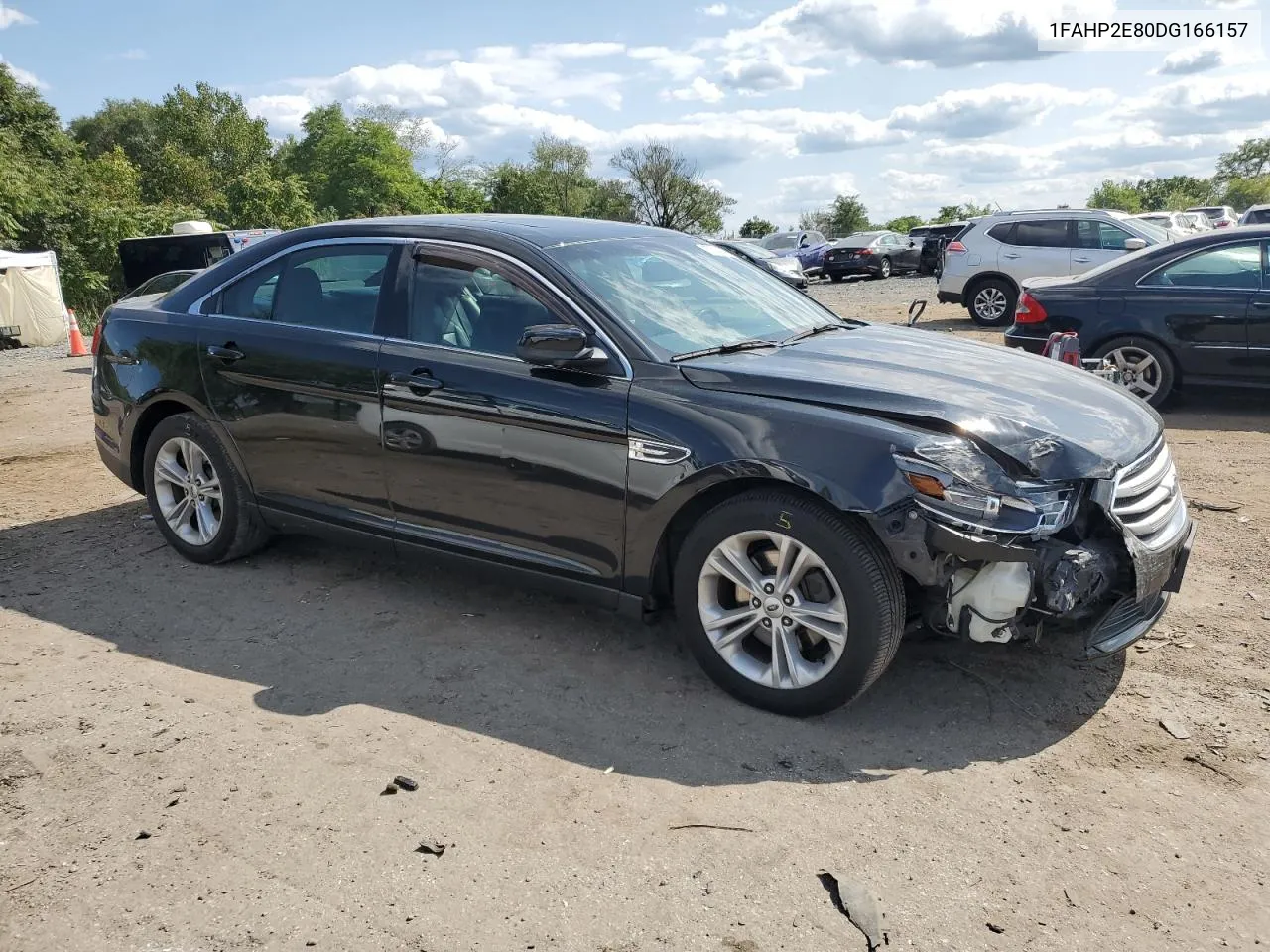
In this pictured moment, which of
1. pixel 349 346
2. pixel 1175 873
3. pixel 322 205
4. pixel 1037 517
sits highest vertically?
pixel 322 205

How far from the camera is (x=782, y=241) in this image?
36.9 meters

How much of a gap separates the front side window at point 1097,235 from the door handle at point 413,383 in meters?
12.8

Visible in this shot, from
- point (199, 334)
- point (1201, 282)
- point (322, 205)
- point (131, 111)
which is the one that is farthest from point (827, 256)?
point (131, 111)

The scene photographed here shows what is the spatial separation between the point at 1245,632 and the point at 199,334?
5.03m

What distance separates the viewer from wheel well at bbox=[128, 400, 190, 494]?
5484 millimetres

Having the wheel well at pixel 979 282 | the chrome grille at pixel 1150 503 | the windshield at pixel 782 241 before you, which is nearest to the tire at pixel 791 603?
the chrome grille at pixel 1150 503

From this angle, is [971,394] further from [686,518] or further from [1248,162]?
[1248,162]

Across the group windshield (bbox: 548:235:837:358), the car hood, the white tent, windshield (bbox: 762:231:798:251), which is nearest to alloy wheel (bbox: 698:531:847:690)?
the car hood

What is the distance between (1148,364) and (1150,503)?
568 cm

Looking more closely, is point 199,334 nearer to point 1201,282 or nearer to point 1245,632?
point 1245,632

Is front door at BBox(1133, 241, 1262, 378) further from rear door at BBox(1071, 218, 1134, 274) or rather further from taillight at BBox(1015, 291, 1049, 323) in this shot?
rear door at BBox(1071, 218, 1134, 274)

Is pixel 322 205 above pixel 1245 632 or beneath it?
above

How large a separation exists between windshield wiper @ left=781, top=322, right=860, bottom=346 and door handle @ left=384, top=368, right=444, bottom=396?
4.89 feet

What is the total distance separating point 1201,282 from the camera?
8.62 m
